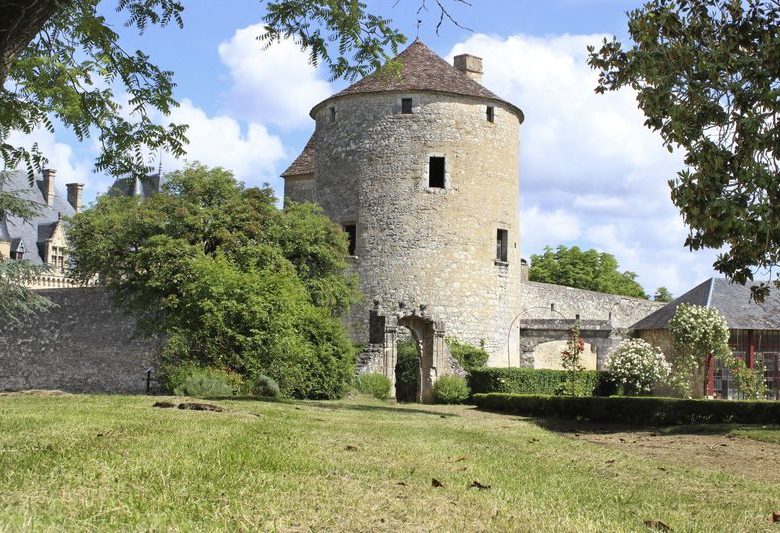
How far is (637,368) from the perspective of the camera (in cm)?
2605

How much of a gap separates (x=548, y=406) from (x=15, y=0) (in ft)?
57.2

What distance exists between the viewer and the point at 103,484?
5082 millimetres

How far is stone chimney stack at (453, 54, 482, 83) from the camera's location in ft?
116

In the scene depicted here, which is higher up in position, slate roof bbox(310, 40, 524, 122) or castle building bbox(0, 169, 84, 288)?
slate roof bbox(310, 40, 524, 122)

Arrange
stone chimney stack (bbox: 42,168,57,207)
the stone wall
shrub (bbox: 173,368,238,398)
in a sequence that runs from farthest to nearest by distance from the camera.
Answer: stone chimney stack (bbox: 42,168,57,207) < the stone wall < shrub (bbox: 173,368,238,398)

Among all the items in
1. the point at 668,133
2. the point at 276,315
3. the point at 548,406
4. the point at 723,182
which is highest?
the point at 668,133

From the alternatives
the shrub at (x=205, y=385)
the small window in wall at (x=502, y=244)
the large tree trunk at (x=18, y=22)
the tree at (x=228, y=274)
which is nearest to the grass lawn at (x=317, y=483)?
the large tree trunk at (x=18, y=22)

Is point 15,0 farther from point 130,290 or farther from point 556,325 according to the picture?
point 556,325

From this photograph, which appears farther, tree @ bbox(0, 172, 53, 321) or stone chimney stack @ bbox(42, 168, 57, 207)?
stone chimney stack @ bbox(42, 168, 57, 207)

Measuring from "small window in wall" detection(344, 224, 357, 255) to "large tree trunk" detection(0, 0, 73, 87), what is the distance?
25.0 metres

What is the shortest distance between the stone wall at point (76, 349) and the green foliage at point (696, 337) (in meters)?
15.9

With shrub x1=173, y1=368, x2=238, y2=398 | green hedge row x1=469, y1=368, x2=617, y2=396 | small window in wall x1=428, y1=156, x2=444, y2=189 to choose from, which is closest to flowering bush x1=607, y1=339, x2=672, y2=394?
green hedge row x1=469, y1=368, x2=617, y2=396

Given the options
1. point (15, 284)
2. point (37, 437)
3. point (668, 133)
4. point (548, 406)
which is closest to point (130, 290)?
point (15, 284)

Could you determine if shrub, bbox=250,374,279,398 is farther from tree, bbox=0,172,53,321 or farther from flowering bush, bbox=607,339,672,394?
flowering bush, bbox=607,339,672,394
